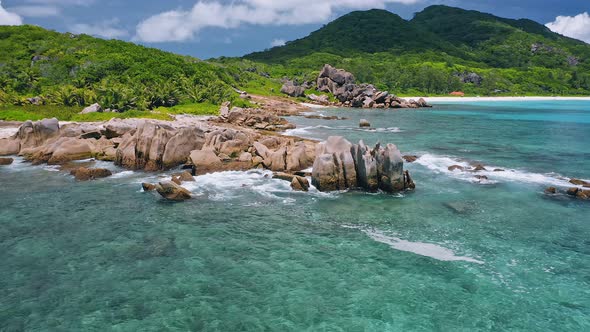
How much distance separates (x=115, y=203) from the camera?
1154 inches

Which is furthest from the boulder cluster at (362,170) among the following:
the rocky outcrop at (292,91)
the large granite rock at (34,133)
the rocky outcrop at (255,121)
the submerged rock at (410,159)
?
the rocky outcrop at (292,91)

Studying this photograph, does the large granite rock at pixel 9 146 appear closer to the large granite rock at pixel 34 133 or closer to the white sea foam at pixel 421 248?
the large granite rock at pixel 34 133

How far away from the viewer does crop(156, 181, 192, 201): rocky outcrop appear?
3001 cm

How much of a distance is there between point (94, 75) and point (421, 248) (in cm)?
9389

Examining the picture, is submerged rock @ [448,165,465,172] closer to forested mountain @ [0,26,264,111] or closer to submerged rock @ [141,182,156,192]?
submerged rock @ [141,182,156,192]

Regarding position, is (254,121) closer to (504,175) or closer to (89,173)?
(89,173)

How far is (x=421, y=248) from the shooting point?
73.3ft

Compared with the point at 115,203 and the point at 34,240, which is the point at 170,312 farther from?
the point at 115,203

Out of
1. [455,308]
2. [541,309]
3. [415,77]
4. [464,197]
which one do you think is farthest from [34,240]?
[415,77]

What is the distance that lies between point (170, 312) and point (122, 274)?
14.1ft

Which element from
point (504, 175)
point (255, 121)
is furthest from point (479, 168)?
point (255, 121)

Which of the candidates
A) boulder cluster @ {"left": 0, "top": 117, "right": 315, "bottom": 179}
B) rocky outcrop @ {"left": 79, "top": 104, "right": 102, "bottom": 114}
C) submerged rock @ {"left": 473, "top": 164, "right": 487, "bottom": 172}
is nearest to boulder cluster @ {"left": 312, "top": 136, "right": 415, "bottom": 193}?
boulder cluster @ {"left": 0, "top": 117, "right": 315, "bottom": 179}

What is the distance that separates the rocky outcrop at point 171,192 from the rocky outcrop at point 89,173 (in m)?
9.43

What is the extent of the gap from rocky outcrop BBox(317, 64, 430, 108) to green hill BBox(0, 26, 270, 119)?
1617 inches
